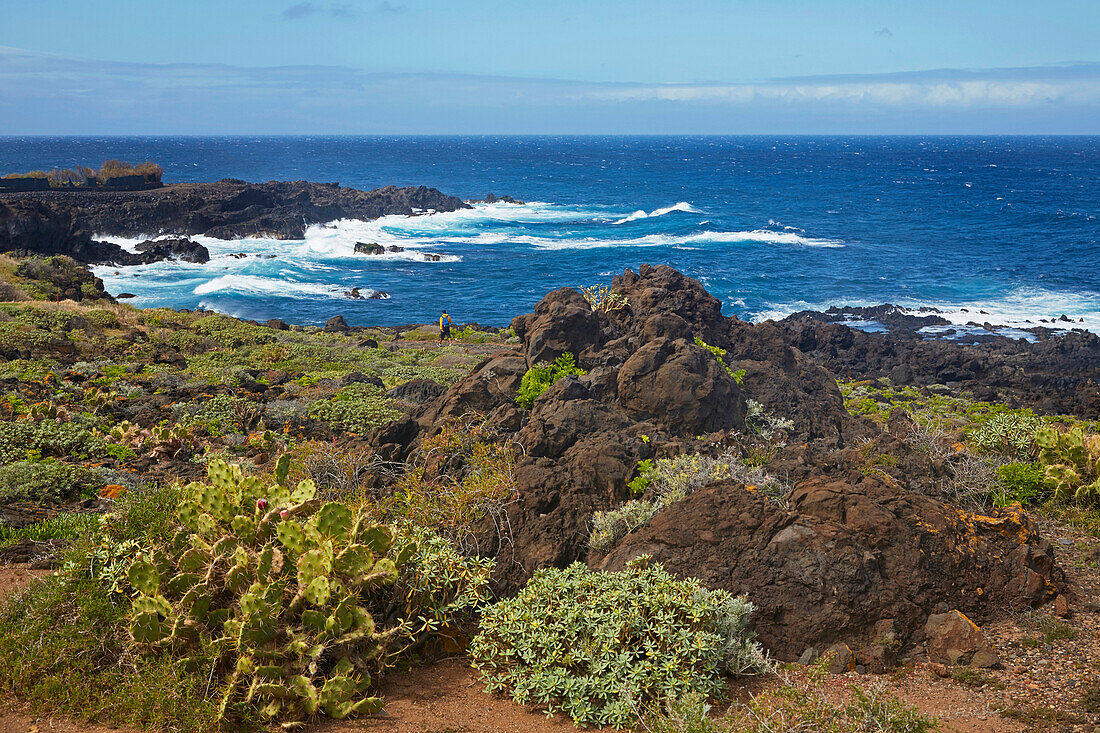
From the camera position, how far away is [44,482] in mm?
10250

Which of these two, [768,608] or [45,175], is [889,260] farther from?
[45,175]

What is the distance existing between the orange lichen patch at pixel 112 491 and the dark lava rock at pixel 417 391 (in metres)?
6.65

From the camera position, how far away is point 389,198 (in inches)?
3000

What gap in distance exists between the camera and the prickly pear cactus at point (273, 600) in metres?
5.52

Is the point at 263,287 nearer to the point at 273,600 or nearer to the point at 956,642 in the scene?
the point at 273,600

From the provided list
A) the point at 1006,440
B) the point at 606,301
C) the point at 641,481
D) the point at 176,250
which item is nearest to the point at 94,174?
the point at 176,250

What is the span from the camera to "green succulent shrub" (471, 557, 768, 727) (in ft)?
18.7

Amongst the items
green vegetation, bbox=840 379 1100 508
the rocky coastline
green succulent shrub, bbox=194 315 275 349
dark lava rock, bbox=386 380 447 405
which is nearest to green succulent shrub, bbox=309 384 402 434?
the rocky coastline

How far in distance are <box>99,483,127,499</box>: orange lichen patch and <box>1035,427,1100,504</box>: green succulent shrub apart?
485 inches

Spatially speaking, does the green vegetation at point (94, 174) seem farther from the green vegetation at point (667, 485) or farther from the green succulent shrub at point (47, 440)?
the green vegetation at point (667, 485)

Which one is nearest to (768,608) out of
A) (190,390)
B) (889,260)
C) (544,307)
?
(544,307)

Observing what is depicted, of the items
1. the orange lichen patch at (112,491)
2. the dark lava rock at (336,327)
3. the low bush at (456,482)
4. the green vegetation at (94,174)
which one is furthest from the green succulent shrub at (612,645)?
the green vegetation at (94,174)

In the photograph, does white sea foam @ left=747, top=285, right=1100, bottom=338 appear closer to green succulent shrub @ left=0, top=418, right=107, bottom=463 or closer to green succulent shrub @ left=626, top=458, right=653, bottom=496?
green succulent shrub @ left=626, top=458, right=653, bottom=496

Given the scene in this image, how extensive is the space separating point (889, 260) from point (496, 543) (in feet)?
166
